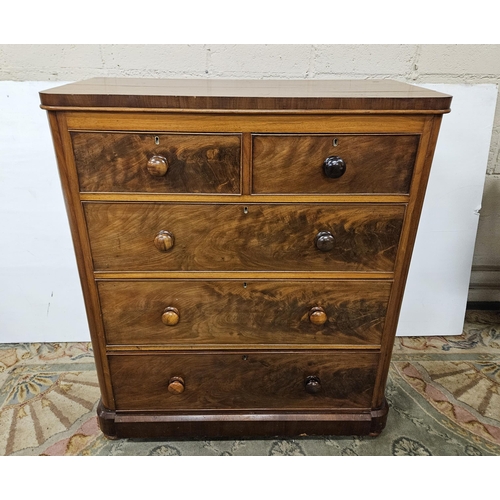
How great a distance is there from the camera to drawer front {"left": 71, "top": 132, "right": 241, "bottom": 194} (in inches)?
40.6

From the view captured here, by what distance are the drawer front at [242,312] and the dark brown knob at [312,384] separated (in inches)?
5.2

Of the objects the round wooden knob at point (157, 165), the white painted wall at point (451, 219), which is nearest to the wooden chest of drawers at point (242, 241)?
the round wooden knob at point (157, 165)

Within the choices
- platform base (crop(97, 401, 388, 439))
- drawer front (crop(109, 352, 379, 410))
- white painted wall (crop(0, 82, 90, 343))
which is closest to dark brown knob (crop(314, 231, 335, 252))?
drawer front (crop(109, 352, 379, 410))

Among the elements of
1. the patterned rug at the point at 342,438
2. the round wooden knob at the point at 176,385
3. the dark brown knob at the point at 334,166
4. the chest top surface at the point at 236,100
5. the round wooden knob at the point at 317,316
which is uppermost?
the chest top surface at the point at 236,100

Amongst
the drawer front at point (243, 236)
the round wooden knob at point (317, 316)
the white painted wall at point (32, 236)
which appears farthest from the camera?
the white painted wall at point (32, 236)

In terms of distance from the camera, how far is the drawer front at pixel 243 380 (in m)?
1.29

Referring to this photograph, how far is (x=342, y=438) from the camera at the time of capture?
1.42m

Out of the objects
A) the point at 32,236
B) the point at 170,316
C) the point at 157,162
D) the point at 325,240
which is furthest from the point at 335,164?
the point at 32,236

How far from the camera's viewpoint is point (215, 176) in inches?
42.1

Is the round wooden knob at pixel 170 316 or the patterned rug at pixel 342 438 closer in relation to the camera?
the round wooden knob at pixel 170 316

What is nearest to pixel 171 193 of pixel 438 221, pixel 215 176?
pixel 215 176

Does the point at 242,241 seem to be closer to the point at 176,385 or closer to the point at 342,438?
the point at 176,385

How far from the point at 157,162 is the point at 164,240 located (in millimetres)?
206

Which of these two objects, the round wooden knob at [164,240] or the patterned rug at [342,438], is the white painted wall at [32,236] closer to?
the patterned rug at [342,438]
